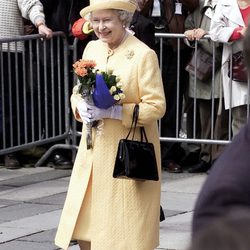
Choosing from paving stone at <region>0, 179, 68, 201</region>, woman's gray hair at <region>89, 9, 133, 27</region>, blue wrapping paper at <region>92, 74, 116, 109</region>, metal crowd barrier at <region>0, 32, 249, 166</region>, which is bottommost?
paving stone at <region>0, 179, 68, 201</region>

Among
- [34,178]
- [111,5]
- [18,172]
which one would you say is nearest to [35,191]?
[34,178]

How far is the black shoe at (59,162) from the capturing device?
31.1 feet

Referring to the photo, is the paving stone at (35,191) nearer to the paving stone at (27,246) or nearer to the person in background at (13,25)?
the person in background at (13,25)

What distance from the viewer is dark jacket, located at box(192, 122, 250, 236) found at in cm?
197

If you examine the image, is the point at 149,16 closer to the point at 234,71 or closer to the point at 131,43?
the point at 234,71

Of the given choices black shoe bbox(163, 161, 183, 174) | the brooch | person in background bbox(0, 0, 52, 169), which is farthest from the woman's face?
black shoe bbox(163, 161, 183, 174)

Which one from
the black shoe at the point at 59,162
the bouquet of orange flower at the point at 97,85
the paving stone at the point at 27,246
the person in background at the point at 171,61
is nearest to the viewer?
the bouquet of orange flower at the point at 97,85

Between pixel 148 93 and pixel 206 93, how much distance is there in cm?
389

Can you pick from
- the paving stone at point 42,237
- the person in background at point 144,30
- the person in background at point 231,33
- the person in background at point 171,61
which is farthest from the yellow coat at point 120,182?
the person in background at point 171,61

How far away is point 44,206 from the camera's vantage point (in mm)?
7656

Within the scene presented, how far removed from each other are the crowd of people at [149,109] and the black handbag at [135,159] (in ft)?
0.19

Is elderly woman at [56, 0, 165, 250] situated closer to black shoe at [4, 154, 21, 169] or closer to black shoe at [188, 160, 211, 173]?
black shoe at [188, 160, 211, 173]

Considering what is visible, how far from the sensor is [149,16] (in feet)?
29.9

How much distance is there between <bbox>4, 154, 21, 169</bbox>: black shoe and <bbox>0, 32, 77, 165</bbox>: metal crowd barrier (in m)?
0.25
